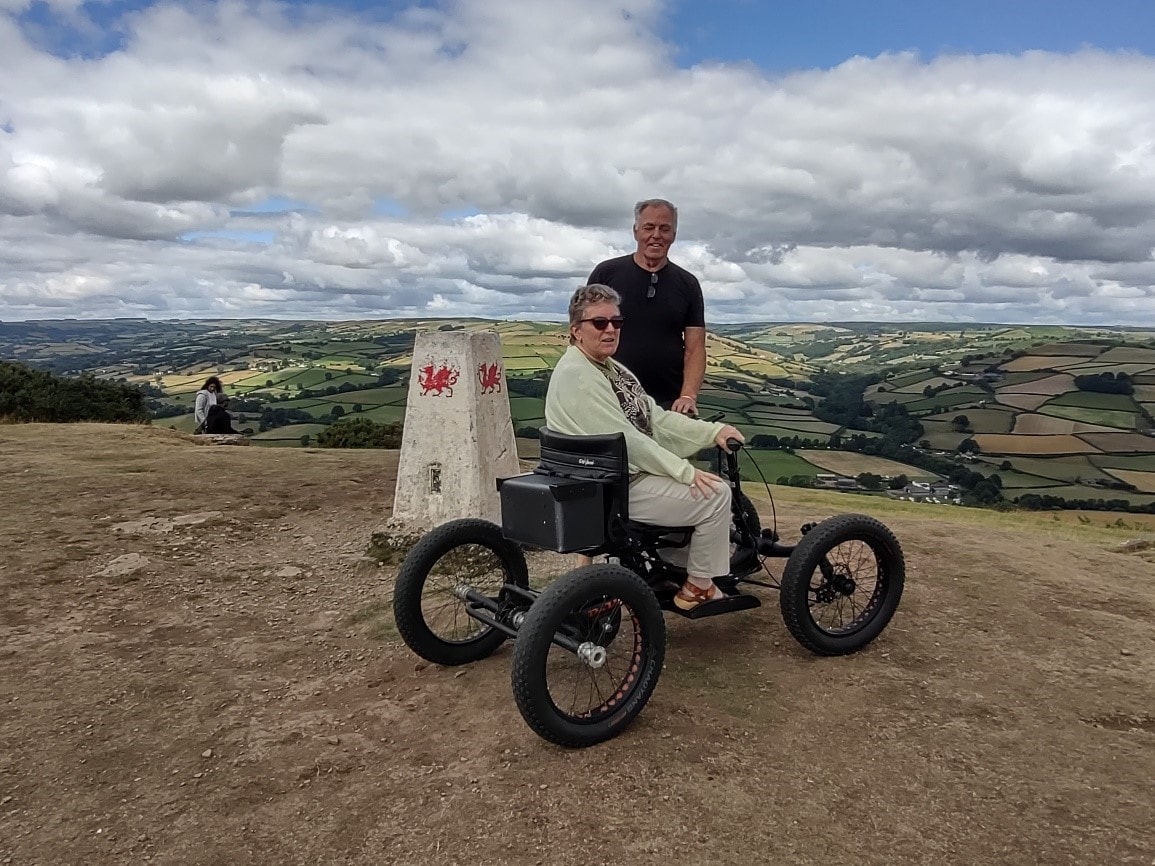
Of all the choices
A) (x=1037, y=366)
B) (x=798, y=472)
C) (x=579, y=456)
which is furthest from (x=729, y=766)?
(x=1037, y=366)

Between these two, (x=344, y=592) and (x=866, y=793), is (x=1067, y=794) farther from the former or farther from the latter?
(x=344, y=592)

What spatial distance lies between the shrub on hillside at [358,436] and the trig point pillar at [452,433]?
9449mm

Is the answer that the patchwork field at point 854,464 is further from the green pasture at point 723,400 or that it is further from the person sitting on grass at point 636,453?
the person sitting on grass at point 636,453

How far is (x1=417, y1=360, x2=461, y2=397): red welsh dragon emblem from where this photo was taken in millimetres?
6906

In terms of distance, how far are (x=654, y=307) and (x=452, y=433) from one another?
2378 millimetres

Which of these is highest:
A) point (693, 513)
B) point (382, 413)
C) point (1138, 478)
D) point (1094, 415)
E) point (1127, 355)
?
point (693, 513)

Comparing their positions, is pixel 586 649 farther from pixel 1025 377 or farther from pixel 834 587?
pixel 1025 377

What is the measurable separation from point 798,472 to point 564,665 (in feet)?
95.2

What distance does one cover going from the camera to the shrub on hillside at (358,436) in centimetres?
1631

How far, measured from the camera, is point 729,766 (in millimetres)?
3463

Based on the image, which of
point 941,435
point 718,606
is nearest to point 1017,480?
point 941,435

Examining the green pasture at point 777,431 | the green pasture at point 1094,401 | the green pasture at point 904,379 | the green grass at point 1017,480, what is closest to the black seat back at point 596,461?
the green grass at point 1017,480

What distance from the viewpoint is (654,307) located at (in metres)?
5.49

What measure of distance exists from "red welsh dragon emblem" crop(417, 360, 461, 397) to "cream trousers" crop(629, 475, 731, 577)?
10.3 ft
